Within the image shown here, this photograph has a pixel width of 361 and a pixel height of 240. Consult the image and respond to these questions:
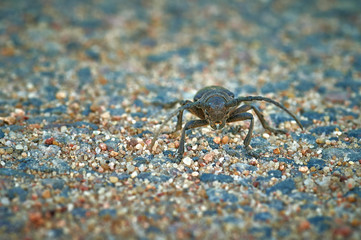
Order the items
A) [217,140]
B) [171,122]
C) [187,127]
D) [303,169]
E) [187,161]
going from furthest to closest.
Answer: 1. [171,122]
2. [217,140]
3. [187,127]
4. [187,161]
5. [303,169]

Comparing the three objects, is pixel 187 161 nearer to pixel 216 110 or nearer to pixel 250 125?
pixel 216 110

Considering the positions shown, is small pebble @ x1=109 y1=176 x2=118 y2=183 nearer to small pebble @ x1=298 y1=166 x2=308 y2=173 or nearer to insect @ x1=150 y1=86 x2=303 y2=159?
insect @ x1=150 y1=86 x2=303 y2=159

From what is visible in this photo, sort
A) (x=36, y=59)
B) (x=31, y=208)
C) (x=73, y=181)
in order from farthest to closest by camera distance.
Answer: (x=36, y=59) < (x=73, y=181) < (x=31, y=208)

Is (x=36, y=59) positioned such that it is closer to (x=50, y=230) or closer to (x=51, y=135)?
(x=51, y=135)

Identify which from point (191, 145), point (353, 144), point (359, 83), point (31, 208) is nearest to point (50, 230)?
point (31, 208)

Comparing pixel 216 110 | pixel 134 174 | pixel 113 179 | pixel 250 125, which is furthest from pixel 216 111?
pixel 113 179

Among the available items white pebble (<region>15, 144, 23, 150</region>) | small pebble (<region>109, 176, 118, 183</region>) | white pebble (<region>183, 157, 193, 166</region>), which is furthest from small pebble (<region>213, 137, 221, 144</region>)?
white pebble (<region>15, 144, 23, 150</region>)

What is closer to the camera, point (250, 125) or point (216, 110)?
point (216, 110)

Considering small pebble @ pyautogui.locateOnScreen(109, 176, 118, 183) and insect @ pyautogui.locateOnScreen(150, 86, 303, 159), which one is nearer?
small pebble @ pyautogui.locateOnScreen(109, 176, 118, 183)
